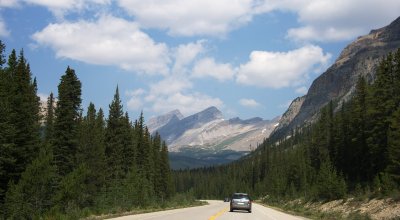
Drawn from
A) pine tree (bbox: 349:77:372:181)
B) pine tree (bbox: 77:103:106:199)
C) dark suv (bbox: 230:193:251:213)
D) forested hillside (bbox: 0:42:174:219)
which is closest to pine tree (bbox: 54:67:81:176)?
forested hillside (bbox: 0:42:174:219)

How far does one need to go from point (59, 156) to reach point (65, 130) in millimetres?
2609

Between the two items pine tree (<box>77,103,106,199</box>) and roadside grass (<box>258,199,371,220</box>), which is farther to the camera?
pine tree (<box>77,103,106,199</box>)

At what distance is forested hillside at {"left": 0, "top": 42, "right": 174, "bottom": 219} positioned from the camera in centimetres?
2714

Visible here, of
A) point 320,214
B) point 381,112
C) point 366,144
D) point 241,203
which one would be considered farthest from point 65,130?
point 366,144

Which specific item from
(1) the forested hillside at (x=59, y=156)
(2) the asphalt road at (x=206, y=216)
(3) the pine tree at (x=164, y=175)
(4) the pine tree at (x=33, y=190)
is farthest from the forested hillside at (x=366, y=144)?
(4) the pine tree at (x=33, y=190)

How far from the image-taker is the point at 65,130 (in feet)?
Result: 151

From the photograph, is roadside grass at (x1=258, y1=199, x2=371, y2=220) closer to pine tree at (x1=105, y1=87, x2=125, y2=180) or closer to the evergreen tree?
the evergreen tree

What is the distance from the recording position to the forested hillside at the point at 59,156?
27141 millimetres

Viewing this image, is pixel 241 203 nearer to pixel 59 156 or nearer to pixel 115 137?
pixel 59 156

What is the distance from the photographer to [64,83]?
156ft

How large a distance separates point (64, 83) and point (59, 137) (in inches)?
223

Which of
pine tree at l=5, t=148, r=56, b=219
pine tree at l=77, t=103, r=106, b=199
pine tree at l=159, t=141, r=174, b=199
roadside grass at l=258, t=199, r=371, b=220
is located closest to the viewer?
pine tree at l=5, t=148, r=56, b=219

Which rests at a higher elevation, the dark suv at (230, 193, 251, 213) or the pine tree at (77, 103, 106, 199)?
the pine tree at (77, 103, 106, 199)

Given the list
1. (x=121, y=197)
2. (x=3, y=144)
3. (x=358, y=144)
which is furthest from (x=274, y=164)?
(x=3, y=144)
